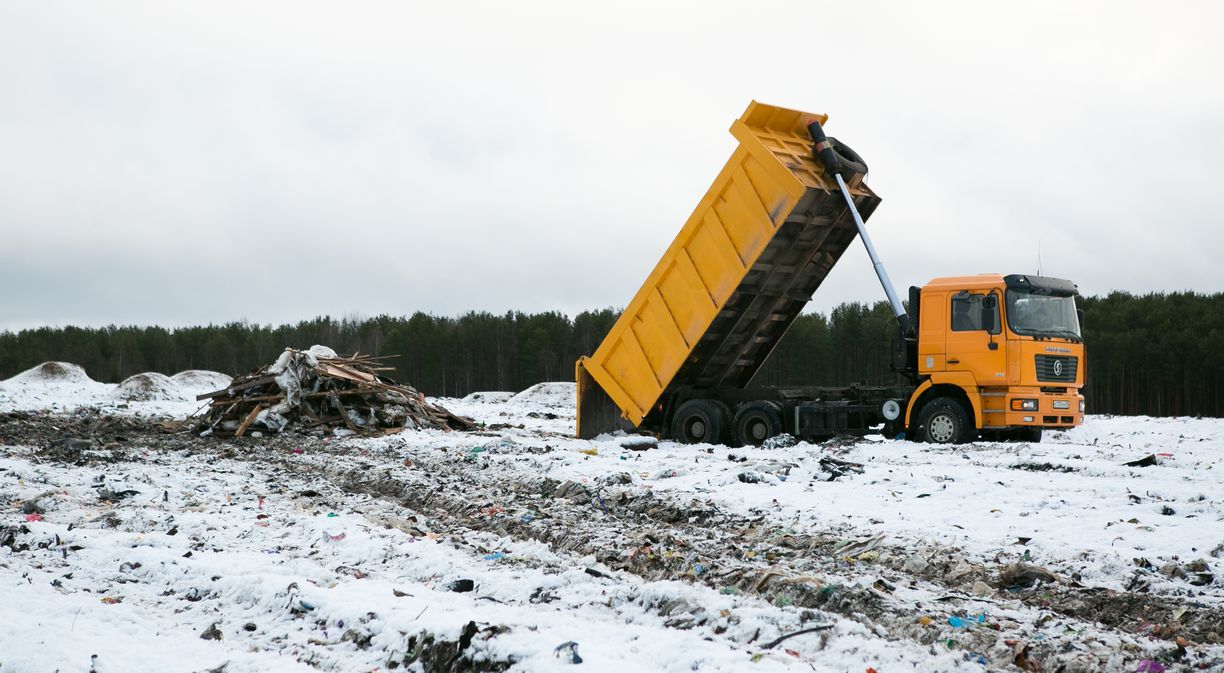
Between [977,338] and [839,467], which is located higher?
[977,338]

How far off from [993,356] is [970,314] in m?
0.61

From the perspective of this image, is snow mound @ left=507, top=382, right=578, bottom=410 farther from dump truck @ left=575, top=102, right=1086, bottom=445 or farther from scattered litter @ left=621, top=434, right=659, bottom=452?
dump truck @ left=575, top=102, right=1086, bottom=445

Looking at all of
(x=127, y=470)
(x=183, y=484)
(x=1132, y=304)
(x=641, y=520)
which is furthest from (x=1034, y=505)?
(x=1132, y=304)

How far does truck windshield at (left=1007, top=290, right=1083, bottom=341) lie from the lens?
11398 mm

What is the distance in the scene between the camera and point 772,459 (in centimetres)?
1012

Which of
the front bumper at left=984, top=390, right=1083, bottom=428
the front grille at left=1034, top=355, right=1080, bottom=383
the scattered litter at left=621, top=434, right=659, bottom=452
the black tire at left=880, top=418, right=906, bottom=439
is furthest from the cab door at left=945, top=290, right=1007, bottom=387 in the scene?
the scattered litter at left=621, top=434, right=659, bottom=452

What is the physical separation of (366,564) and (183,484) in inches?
190

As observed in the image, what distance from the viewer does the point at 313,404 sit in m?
16.2

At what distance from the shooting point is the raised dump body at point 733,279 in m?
11.2

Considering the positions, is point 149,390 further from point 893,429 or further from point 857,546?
point 857,546

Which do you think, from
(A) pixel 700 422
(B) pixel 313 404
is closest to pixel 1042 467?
(A) pixel 700 422

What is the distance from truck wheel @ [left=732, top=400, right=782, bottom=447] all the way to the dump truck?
0.07ft

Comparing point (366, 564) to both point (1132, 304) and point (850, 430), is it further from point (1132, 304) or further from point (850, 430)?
point (1132, 304)

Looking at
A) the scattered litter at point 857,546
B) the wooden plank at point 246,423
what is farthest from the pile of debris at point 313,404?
the scattered litter at point 857,546
